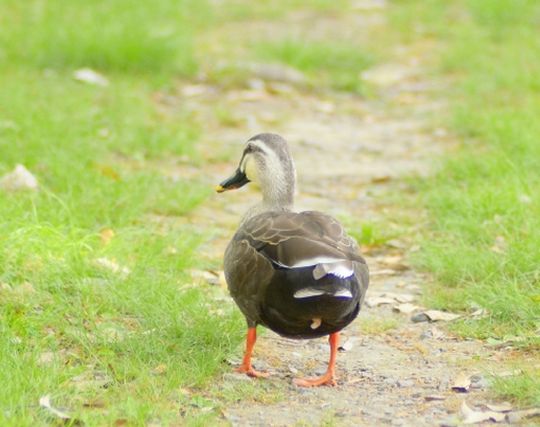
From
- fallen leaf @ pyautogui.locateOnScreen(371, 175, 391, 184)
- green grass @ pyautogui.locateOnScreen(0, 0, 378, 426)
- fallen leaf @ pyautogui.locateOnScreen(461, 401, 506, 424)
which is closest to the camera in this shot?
fallen leaf @ pyautogui.locateOnScreen(461, 401, 506, 424)

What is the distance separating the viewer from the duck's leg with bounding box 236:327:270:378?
15.1 feet

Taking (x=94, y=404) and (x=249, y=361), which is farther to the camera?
(x=249, y=361)

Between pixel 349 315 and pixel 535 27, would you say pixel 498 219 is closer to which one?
pixel 349 315

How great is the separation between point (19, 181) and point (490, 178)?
114 inches

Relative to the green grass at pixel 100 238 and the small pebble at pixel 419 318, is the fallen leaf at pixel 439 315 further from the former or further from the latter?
the green grass at pixel 100 238

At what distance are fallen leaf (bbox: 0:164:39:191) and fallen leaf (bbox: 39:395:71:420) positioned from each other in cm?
270

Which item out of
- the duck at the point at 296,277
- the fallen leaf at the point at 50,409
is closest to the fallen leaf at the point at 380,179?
the duck at the point at 296,277

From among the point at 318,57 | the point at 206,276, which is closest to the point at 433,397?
the point at 206,276

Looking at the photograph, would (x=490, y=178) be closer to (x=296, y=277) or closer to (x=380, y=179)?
(x=380, y=179)

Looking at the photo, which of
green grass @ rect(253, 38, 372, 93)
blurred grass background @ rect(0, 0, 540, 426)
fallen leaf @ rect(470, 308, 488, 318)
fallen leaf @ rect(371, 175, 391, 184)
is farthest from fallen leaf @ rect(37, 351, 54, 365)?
green grass @ rect(253, 38, 372, 93)

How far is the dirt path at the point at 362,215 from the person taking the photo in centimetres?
430

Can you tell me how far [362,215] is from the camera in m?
7.13

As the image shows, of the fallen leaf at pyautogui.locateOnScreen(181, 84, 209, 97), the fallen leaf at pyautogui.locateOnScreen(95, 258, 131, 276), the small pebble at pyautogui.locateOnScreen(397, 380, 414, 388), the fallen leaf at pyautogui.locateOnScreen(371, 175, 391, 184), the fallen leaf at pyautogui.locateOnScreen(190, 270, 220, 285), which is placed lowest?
the fallen leaf at pyautogui.locateOnScreen(181, 84, 209, 97)

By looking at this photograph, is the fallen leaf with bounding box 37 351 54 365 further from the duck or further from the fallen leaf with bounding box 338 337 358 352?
the fallen leaf with bounding box 338 337 358 352
